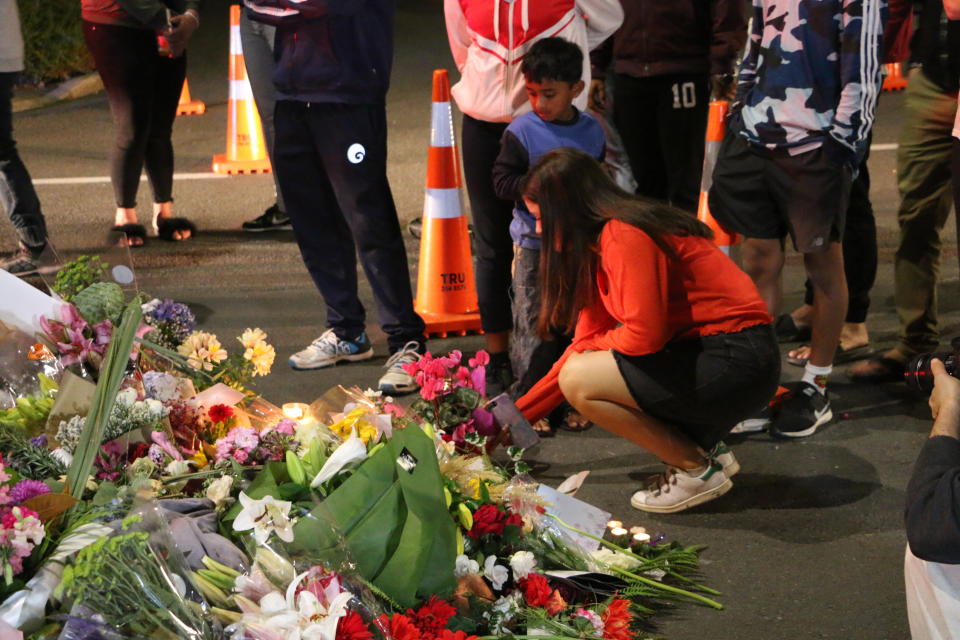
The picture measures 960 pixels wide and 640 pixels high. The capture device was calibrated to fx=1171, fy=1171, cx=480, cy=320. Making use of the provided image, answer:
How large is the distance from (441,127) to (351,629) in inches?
148

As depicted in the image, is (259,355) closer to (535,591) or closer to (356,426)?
(356,426)

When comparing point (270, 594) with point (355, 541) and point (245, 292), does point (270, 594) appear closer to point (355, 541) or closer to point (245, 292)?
point (355, 541)

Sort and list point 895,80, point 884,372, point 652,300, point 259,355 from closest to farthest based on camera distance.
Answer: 1. point 259,355
2. point 652,300
3. point 884,372
4. point 895,80

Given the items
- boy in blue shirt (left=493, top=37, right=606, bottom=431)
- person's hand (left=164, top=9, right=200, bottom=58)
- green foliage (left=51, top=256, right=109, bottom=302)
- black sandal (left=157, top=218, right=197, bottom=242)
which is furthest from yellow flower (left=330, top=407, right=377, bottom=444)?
black sandal (left=157, top=218, right=197, bottom=242)

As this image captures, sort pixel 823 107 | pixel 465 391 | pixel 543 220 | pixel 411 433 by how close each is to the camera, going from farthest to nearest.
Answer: pixel 823 107 → pixel 543 220 → pixel 465 391 → pixel 411 433

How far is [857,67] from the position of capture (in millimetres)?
4078

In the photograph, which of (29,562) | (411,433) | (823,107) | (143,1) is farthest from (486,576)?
(143,1)

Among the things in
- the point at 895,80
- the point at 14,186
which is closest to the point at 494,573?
the point at 14,186

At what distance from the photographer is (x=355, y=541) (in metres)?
2.27

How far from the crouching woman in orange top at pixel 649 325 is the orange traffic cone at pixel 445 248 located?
64.9 inches

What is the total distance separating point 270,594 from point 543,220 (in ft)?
6.34

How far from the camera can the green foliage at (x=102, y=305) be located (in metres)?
2.63

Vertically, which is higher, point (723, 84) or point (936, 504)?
point (723, 84)

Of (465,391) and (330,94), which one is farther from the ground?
(330,94)
